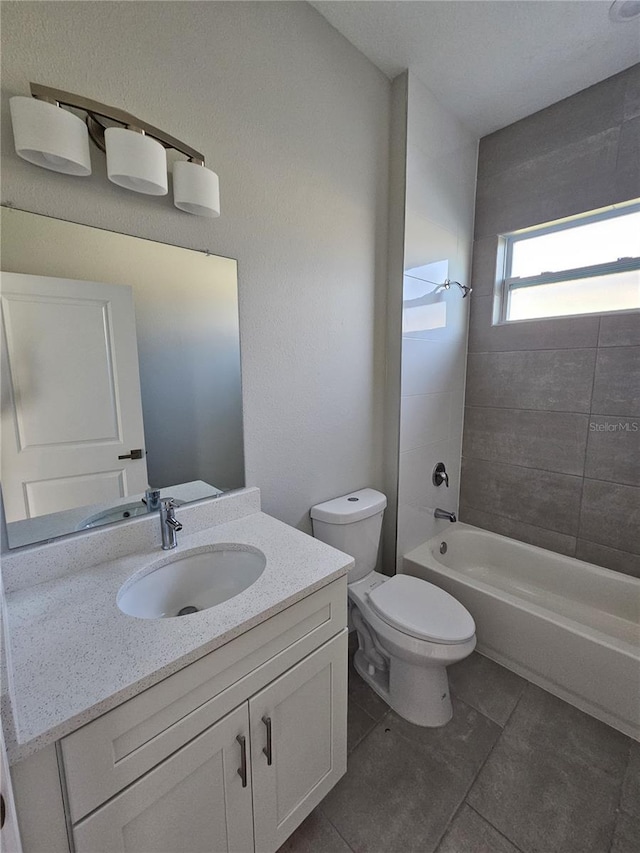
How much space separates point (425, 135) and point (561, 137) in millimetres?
745

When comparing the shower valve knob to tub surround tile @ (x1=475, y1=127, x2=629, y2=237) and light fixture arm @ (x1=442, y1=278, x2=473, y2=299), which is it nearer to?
light fixture arm @ (x1=442, y1=278, x2=473, y2=299)

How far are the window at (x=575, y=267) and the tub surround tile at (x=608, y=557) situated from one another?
4.13ft

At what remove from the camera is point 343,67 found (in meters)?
1.49

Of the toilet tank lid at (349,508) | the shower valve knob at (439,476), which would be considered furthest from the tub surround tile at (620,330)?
the toilet tank lid at (349,508)

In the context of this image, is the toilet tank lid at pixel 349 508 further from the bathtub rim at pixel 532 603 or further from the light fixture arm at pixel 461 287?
the light fixture arm at pixel 461 287

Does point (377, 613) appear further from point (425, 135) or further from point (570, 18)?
point (570, 18)

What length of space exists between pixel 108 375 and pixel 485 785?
1.87 m

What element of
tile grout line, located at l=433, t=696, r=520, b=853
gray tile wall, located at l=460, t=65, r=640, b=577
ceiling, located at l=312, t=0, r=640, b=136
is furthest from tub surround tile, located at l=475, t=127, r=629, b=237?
tile grout line, located at l=433, t=696, r=520, b=853

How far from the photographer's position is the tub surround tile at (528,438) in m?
1.95

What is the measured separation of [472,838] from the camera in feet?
3.57

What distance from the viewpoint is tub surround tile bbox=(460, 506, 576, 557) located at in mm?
2041

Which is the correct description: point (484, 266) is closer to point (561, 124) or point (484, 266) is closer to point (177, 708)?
point (561, 124)

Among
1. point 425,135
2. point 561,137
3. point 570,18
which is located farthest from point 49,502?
point 561,137

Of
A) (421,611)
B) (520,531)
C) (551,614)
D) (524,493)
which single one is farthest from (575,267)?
(421,611)
